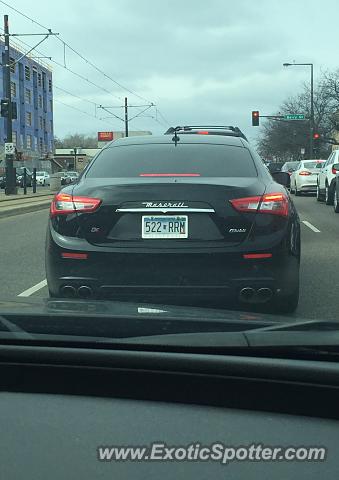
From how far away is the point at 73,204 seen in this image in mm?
4367

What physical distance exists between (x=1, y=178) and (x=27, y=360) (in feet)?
154

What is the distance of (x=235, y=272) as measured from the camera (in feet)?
13.7

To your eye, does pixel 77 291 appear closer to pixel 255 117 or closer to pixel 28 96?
pixel 255 117

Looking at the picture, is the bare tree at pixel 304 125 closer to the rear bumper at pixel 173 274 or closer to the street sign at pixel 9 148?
the street sign at pixel 9 148

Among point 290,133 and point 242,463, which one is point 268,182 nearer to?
point 242,463

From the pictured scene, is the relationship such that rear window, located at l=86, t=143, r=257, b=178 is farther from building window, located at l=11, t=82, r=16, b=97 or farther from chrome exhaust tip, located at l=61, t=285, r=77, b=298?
building window, located at l=11, t=82, r=16, b=97

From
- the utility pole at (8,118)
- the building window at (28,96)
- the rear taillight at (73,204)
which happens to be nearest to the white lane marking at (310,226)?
the rear taillight at (73,204)

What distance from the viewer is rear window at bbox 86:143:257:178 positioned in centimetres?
464

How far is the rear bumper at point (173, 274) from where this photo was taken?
4145 mm

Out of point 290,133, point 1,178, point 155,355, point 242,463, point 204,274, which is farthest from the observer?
point 290,133

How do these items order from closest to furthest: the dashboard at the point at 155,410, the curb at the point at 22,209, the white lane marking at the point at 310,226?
the dashboard at the point at 155,410
the white lane marking at the point at 310,226
the curb at the point at 22,209

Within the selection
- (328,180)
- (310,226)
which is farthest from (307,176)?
(310,226)

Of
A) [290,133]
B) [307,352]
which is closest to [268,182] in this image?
[307,352]

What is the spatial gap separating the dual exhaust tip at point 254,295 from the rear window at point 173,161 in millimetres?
914
